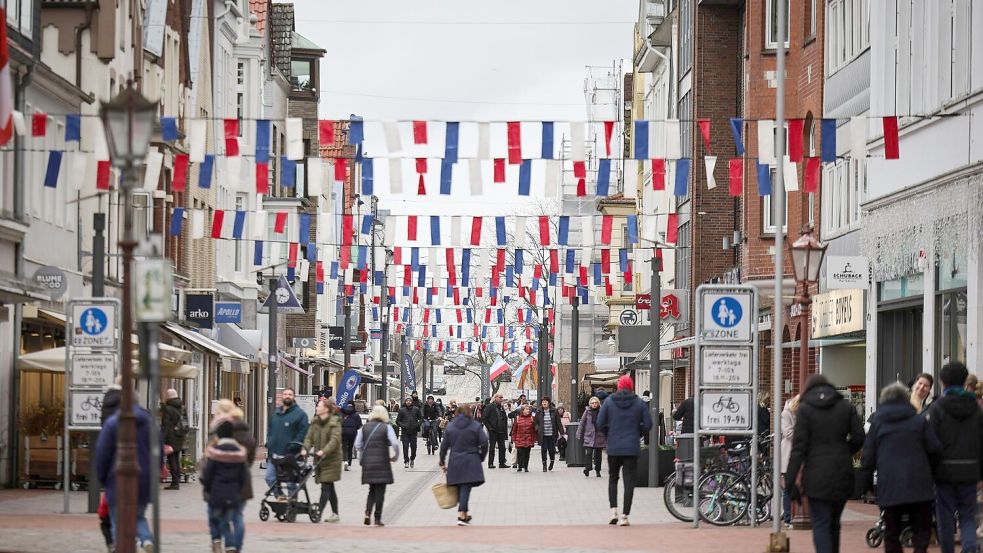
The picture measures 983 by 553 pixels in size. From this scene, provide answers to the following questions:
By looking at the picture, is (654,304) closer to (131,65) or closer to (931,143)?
(931,143)

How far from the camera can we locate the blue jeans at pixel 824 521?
15094 millimetres

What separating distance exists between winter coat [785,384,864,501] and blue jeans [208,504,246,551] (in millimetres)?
5172

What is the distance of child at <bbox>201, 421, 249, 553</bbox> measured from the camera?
16750mm

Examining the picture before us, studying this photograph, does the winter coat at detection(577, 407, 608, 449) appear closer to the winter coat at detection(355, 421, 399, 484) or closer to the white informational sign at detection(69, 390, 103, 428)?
the winter coat at detection(355, 421, 399, 484)

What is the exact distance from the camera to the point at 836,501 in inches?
593

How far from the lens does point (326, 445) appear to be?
23.6 meters

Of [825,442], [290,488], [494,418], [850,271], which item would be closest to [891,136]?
[850,271]

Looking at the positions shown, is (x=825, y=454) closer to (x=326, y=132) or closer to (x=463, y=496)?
(x=463, y=496)

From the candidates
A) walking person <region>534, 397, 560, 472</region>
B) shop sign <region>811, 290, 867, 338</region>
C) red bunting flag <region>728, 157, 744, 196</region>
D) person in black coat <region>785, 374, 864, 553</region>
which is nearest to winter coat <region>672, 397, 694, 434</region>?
shop sign <region>811, 290, 867, 338</region>

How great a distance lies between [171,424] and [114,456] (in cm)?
1463

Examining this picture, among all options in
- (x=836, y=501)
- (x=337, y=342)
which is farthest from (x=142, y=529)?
(x=337, y=342)

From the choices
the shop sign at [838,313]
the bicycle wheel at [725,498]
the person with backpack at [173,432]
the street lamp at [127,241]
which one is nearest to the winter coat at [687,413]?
the shop sign at [838,313]

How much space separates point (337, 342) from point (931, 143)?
53.0 m

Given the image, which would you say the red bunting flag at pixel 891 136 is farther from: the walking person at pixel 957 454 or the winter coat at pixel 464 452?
the walking person at pixel 957 454
